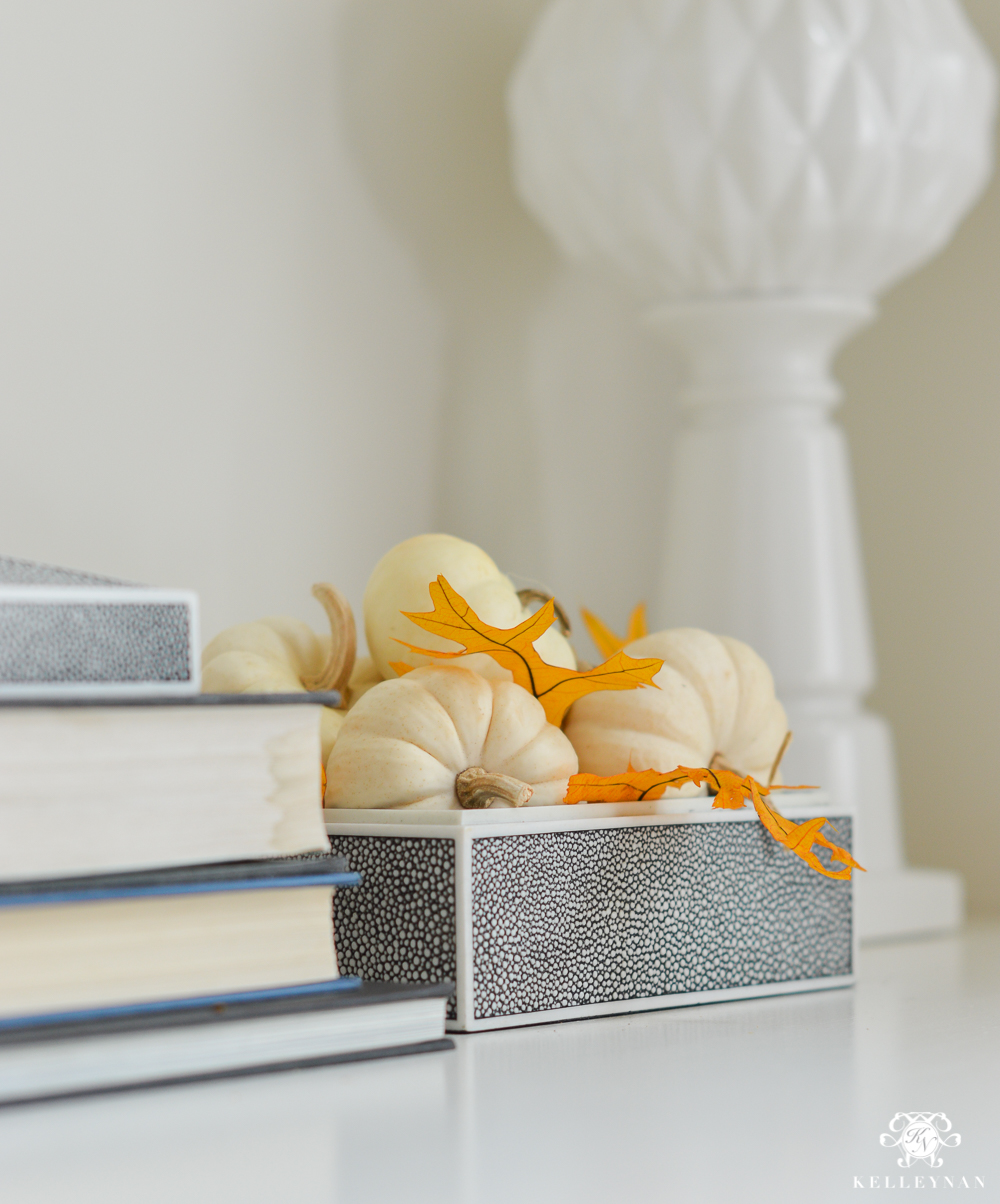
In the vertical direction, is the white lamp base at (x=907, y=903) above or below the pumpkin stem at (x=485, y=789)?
below

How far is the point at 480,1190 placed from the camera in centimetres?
42

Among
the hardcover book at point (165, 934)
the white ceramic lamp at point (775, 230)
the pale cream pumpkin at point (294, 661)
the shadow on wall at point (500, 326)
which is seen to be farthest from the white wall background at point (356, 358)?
the hardcover book at point (165, 934)

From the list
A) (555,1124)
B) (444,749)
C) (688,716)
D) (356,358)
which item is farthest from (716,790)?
(356,358)

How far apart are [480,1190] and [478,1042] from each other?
0.20 meters

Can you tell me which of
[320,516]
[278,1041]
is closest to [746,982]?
[278,1041]

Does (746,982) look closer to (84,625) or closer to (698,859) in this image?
(698,859)

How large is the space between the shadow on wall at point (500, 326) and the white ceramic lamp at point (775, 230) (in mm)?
88

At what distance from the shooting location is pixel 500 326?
125cm

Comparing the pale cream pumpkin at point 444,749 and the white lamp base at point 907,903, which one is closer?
the pale cream pumpkin at point 444,749

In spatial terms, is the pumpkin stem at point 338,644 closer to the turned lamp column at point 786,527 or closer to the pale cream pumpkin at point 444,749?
the pale cream pumpkin at point 444,749

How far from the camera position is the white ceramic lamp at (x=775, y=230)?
101 centimetres

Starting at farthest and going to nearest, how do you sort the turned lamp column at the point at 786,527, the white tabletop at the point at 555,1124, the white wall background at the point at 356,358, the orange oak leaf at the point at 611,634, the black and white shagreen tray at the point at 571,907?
the turned lamp column at the point at 786,527, the white wall background at the point at 356,358, the orange oak leaf at the point at 611,634, the black and white shagreen tray at the point at 571,907, the white tabletop at the point at 555,1124

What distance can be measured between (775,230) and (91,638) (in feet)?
2.24

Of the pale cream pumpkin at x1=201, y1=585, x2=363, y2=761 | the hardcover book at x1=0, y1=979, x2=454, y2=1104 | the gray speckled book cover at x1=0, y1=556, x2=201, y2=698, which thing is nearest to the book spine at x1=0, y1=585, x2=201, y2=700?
the gray speckled book cover at x1=0, y1=556, x2=201, y2=698
